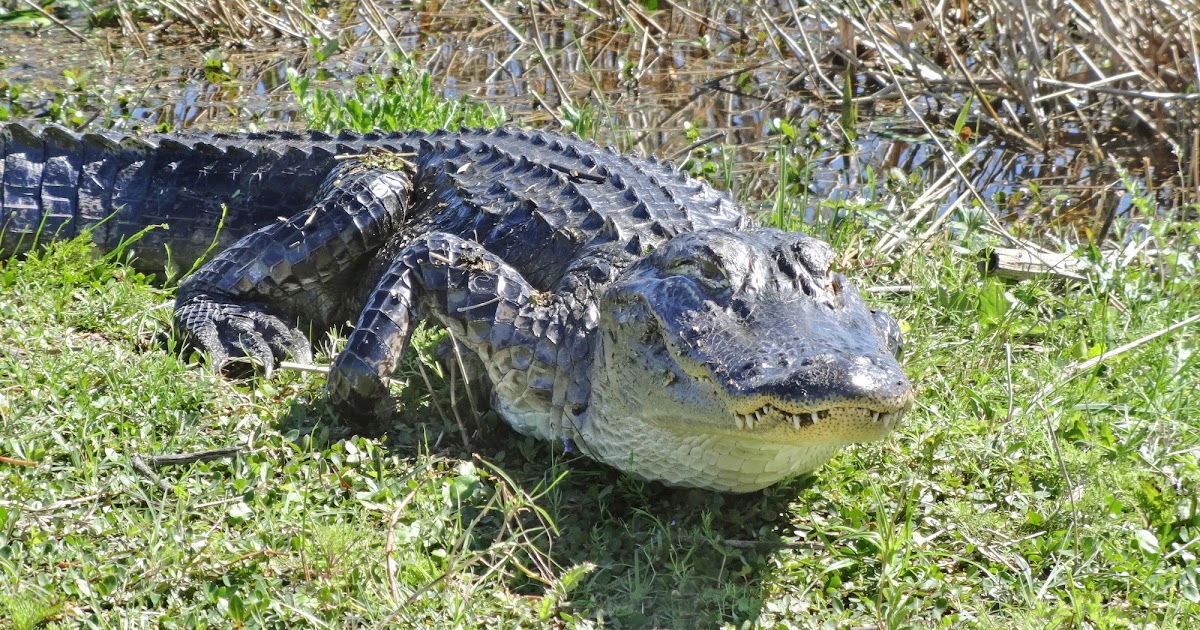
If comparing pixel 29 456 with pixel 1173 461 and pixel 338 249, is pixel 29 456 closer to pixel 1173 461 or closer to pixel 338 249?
pixel 338 249

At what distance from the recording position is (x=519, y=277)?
3744 mm

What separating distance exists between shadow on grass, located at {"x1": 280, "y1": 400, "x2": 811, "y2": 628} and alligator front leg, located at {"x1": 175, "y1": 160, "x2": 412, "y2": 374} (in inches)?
29.0

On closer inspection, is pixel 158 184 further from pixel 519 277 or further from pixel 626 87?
pixel 626 87

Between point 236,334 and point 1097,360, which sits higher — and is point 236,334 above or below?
below

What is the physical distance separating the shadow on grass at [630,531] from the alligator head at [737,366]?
12cm

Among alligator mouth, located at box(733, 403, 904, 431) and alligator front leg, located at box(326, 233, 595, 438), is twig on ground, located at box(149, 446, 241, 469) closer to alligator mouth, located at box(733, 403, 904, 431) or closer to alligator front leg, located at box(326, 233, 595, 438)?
alligator front leg, located at box(326, 233, 595, 438)

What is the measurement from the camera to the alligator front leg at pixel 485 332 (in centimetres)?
344

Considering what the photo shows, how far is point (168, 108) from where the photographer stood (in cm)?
689

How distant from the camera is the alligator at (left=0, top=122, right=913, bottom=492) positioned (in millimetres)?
2793

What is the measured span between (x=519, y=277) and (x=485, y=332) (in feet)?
0.85

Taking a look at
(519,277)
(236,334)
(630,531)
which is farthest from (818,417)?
(236,334)

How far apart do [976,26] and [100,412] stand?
20.4 ft

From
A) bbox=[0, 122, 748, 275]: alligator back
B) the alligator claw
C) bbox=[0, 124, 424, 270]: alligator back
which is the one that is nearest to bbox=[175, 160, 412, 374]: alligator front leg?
the alligator claw

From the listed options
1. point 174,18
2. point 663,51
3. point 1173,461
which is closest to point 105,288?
point 1173,461
